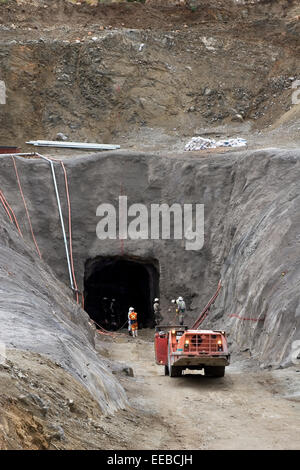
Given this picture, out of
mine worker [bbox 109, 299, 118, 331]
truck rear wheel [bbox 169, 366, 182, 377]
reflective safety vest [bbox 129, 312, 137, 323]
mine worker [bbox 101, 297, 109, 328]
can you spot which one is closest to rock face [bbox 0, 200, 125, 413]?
truck rear wheel [bbox 169, 366, 182, 377]

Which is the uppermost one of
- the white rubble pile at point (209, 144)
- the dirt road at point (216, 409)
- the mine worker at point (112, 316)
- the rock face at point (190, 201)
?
the white rubble pile at point (209, 144)

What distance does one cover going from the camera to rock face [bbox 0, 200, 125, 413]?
12414 millimetres

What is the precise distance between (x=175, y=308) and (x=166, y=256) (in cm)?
245

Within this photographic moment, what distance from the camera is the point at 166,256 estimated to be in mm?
31500

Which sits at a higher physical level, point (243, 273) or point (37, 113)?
point (37, 113)

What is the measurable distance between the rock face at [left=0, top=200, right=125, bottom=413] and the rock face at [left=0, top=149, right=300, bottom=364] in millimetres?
7742

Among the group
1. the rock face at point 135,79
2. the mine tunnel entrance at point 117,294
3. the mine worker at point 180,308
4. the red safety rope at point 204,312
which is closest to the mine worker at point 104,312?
the mine tunnel entrance at point 117,294

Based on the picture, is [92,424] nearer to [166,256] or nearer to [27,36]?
[166,256]

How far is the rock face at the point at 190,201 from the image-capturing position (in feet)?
81.1

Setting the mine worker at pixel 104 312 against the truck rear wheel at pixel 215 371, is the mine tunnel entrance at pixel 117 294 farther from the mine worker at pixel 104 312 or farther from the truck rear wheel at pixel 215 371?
the truck rear wheel at pixel 215 371

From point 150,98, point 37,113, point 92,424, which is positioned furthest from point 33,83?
point 92,424

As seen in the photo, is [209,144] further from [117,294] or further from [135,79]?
[135,79]

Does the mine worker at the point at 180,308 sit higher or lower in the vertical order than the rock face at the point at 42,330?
higher

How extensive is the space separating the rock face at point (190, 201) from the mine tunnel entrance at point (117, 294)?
452 centimetres
